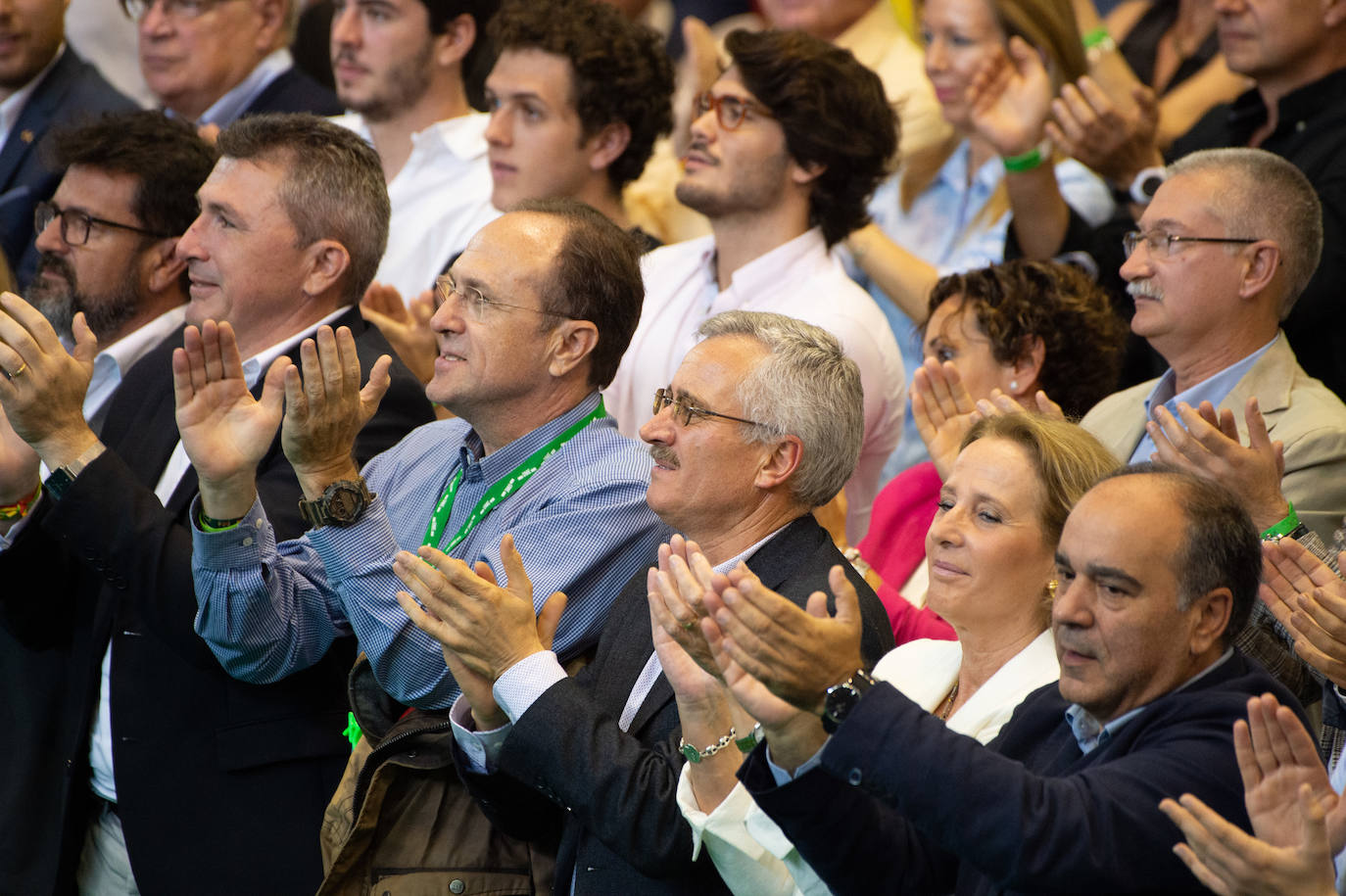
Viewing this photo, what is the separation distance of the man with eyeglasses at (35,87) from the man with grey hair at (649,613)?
10.4 feet

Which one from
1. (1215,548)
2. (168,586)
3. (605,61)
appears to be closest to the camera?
(1215,548)

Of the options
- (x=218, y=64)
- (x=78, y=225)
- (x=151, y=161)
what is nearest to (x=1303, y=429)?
(x=151, y=161)

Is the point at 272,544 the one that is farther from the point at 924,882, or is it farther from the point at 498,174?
the point at 498,174

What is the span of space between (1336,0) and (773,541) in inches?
96.8

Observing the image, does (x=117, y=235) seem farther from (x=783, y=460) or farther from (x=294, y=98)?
(x=783, y=460)

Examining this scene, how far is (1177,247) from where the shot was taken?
3543 mm

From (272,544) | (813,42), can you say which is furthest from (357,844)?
(813,42)

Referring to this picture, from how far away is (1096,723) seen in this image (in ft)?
7.56

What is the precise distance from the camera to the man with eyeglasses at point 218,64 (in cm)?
553

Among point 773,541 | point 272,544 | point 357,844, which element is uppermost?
A: point 773,541

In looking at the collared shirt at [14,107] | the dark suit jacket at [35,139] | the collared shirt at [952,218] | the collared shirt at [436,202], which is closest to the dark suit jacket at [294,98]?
the dark suit jacket at [35,139]

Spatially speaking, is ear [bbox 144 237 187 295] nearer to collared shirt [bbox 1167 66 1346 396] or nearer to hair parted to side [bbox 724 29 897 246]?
hair parted to side [bbox 724 29 897 246]

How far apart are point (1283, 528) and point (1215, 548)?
0.71m

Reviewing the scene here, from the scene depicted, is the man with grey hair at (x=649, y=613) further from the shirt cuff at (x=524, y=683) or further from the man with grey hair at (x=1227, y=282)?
the man with grey hair at (x=1227, y=282)
